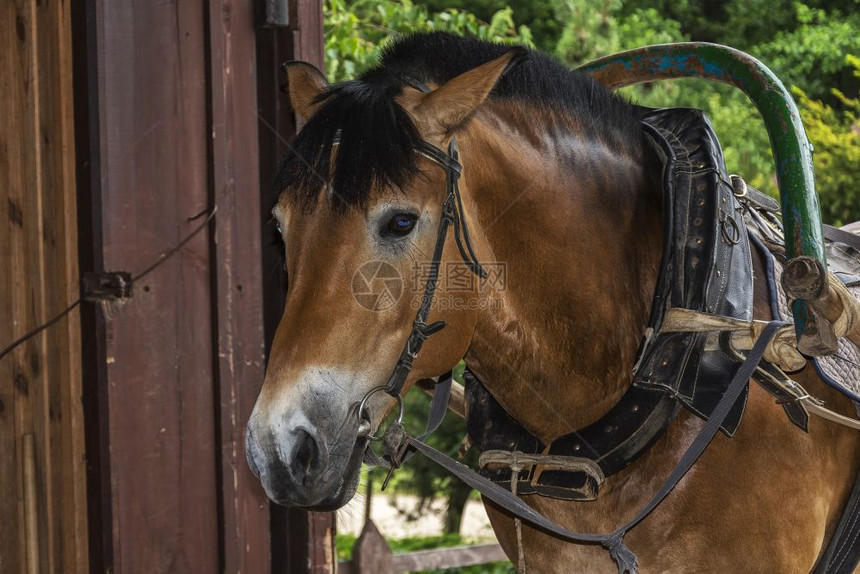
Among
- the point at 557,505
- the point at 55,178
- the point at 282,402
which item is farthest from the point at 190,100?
the point at 557,505

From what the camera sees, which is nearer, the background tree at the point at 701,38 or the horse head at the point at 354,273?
the horse head at the point at 354,273

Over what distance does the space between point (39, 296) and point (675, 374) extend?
189cm

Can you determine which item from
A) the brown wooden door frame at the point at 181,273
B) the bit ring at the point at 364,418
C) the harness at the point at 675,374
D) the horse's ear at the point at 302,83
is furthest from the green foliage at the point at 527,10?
the bit ring at the point at 364,418

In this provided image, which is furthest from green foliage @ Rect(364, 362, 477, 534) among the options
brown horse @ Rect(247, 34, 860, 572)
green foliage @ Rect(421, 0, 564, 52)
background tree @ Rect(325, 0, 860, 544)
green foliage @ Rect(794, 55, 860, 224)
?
brown horse @ Rect(247, 34, 860, 572)

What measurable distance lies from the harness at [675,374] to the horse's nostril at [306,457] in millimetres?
232

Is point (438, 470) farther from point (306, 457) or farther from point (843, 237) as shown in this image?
point (306, 457)

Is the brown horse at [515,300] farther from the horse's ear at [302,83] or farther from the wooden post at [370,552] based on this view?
the wooden post at [370,552]

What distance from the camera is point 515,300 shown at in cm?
214

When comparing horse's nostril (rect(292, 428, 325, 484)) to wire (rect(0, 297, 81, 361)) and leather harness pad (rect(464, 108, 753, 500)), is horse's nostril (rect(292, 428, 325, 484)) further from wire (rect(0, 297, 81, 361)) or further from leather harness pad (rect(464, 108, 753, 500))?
wire (rect(0, 297, 81, 361))

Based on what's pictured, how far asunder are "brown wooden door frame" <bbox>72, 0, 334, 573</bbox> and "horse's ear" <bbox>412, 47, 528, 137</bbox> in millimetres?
1129

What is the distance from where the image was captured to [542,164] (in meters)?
2.19

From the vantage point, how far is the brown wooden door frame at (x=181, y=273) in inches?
108

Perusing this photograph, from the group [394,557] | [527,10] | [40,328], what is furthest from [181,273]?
[527,10]

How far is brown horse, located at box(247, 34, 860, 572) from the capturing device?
6.09 ft
